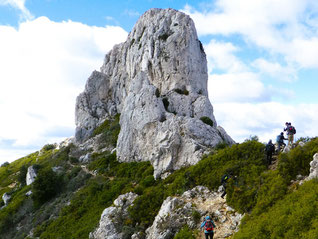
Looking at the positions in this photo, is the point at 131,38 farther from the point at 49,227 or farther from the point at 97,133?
the point at 49,227

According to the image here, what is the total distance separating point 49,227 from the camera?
2536 centimetres

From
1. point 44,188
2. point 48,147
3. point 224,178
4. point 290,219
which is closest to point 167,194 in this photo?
point 224,178

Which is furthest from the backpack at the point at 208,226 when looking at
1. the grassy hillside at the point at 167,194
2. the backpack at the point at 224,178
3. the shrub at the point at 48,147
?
the shrub at the point at 48,147

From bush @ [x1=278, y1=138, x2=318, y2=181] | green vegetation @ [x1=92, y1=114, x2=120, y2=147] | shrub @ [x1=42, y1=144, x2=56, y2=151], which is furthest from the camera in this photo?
shrub @ [x1=42, y1=144, x2=56, y2=151]

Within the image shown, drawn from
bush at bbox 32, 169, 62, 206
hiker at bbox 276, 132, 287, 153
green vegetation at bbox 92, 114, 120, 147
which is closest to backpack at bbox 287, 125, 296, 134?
hiker at bbox 276, 132, 287, 153

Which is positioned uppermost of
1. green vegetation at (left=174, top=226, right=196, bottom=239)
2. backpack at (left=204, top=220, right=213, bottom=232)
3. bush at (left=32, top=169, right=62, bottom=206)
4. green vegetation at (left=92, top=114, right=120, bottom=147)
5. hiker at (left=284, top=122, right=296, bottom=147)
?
green vegetation at (left=92, top=114, right=120, bottom=147)

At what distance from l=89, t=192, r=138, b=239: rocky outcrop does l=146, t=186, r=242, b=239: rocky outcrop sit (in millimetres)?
2869

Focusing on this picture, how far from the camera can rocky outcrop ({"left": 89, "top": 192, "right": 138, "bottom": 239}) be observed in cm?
1761

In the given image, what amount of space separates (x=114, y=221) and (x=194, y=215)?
23.6ft

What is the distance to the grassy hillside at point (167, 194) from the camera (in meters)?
10.5

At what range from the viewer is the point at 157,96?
39094mm

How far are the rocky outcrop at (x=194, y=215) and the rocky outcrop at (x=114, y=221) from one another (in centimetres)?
287

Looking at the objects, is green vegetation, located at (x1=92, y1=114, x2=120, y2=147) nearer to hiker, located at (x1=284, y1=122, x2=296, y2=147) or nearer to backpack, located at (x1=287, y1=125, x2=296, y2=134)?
hiker, located at (x1=284, y1=122, x2=296, y2=147)

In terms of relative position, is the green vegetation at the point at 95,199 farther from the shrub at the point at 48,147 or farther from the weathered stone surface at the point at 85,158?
the shrub at the point at 48,147
